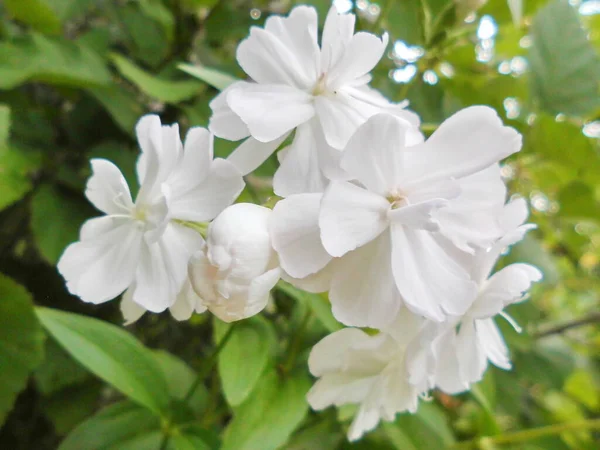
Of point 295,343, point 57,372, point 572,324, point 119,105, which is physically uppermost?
point 119,105

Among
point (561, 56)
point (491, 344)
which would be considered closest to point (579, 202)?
point (561, 56)

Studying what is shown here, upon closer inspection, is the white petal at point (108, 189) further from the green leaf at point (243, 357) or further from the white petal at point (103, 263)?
the green leaf at point (243, 357)

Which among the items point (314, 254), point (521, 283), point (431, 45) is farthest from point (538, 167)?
point (314, 254)

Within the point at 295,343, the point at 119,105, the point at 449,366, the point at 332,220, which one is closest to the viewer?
the point at 332,220

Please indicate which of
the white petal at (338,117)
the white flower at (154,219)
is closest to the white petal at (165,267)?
the white flower at (154,219)

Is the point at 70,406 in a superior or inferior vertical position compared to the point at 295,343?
inferior

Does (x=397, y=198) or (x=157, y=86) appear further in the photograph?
(x=157, y=86)

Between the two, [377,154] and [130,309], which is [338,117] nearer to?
[377,154]

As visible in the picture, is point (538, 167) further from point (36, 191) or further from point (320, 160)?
point (36, 191)
